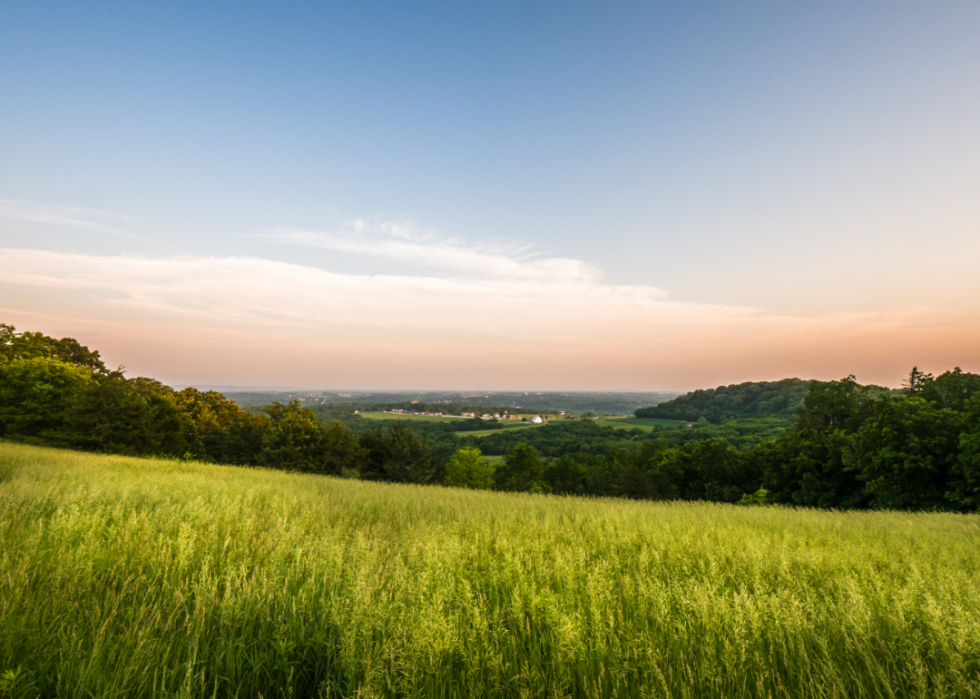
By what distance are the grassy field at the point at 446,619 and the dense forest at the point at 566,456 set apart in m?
32.8

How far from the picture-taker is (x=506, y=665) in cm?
237

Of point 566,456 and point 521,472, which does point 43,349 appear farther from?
point 566,456

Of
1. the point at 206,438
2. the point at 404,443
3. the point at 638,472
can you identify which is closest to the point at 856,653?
the point at 404,443

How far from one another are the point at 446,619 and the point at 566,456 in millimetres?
66109

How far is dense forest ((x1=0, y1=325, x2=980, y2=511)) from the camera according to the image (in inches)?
1173

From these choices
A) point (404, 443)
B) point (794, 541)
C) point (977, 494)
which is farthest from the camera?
point (404, 443)

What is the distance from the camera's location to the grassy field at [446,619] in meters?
2.24

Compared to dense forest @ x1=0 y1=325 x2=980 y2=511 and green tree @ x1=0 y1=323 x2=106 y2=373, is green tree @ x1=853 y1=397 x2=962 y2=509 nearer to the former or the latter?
dense forest @ x1=0 y1=325 x2=980 y2=511

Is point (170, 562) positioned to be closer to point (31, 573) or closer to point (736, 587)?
point (31, 573)

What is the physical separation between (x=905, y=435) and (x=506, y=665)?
42.0 metres

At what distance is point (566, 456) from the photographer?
65.7 metres

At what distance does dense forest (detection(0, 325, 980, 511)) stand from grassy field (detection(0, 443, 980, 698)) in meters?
32.8

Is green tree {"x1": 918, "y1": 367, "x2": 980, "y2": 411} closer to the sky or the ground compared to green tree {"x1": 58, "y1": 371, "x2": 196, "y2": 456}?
closer to the sky

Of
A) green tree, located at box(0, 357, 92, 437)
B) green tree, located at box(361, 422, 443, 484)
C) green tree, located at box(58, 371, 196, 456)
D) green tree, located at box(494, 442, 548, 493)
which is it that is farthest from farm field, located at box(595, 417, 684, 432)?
green tree, located at box(0, 357, 92, 437)
